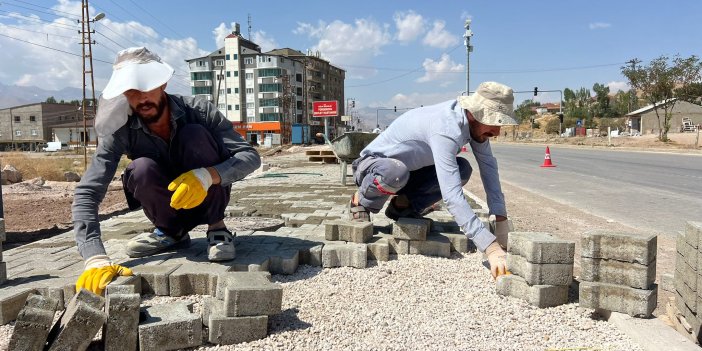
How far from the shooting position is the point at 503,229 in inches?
132

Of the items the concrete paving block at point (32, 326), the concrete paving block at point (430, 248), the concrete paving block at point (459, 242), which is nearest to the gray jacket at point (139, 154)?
the concrete paving block at point (32, 326)

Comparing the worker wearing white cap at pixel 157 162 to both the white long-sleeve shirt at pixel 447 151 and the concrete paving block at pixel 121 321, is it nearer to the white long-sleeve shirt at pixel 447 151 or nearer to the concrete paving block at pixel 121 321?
the concrete paving block at pixel 121 321

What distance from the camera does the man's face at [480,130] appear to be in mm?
3195

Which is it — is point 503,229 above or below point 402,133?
below

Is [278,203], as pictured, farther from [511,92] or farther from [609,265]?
[609,265]

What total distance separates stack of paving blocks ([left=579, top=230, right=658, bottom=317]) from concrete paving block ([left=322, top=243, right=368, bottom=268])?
136 centimetres

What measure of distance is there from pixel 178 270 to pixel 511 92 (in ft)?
7.77

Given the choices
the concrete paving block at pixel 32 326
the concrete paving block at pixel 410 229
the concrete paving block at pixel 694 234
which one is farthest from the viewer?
the concrete paving block at pixel 410 229

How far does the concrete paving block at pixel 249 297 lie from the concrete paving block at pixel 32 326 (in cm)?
68

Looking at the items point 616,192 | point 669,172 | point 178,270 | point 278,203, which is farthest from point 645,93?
point 178,270

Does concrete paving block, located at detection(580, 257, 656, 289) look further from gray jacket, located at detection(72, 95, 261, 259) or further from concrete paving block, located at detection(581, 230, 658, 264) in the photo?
gray jacket, located at detection(72, 95, 261, 259)

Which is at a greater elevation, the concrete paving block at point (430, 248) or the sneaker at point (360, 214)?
the sneaker at point (360, 214)

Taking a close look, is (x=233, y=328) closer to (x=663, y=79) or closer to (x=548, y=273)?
(x=548, y=273)

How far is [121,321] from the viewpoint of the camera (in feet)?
6.37
